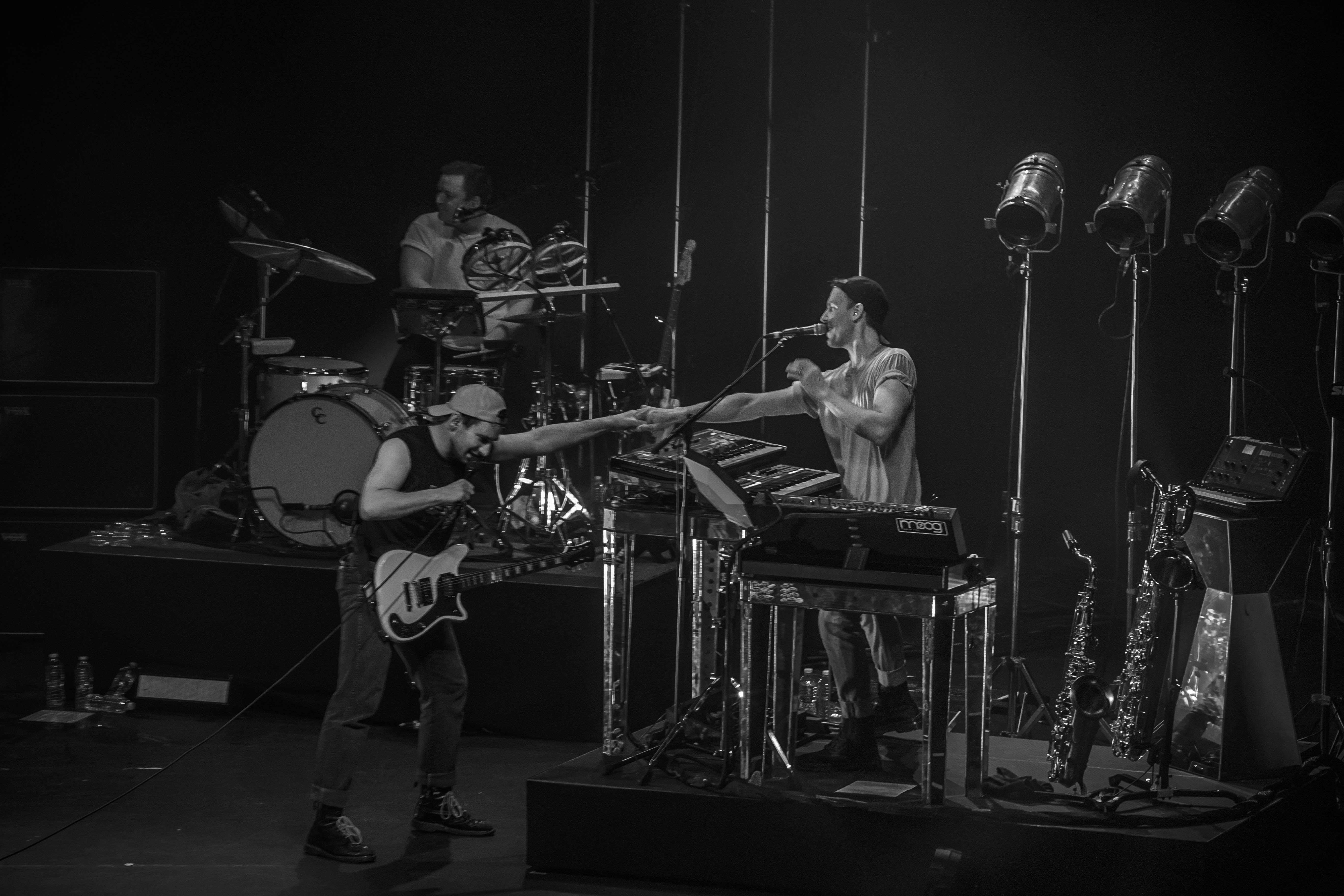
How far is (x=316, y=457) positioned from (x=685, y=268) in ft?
7.09

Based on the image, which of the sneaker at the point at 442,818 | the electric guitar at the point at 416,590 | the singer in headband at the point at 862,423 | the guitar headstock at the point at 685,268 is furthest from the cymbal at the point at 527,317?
the sneaker at the point at 442,818

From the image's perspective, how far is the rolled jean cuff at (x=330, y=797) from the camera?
480cm

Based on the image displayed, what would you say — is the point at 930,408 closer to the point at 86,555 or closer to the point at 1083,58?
the point at 1083,58

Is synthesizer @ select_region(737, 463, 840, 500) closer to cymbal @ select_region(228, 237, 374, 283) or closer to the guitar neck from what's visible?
the guitar neck

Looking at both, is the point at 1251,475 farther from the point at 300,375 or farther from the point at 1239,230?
the point at 300,375

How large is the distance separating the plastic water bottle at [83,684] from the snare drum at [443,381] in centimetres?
198

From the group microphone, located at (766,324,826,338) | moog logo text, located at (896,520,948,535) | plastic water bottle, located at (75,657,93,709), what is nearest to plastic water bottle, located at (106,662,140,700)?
plastic water bottle, located at (75,657,93,709)

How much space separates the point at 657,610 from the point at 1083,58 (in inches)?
159

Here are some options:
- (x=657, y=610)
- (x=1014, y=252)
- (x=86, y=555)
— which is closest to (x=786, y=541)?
(x=657, y=610)

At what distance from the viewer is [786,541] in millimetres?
4473

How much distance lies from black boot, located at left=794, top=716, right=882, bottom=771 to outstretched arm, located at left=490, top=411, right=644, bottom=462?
1322 mm

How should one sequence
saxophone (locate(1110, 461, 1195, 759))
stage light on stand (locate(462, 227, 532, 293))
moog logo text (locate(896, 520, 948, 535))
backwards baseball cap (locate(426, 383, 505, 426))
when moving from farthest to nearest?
stage light on stand (locate(462, 227, 532, 293)) → backwards baseball cap (locate(426, 383, 505, 426)) → saxophone (locate(1110, 461, 1195, 759)) → moog logo text (locate(896, 520, 948, 535))

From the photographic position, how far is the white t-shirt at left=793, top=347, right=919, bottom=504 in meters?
5.20

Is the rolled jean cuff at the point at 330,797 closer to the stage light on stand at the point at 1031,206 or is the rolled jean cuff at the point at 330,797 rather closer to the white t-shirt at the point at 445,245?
the stage light on stand at the point at 1031,206
